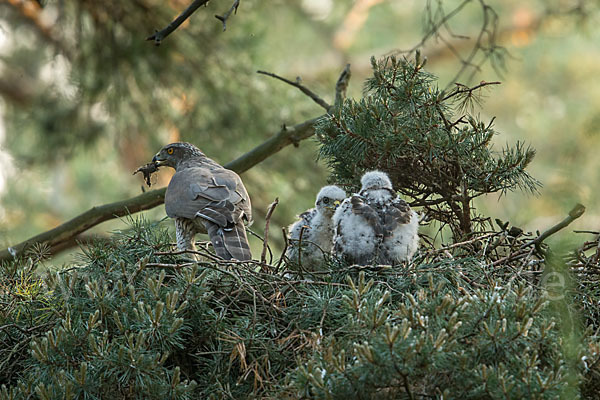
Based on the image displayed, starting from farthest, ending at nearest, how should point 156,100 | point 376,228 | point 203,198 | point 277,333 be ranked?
point 156,100 → point 203,198 → point 376,228 → point 277,333

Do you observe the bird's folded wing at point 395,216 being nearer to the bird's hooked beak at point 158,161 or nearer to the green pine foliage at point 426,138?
the green pine foliage at point 426,138

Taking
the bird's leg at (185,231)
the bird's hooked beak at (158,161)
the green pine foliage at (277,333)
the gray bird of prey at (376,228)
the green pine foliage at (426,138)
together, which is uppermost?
the bird's hooked beak at (158,161)

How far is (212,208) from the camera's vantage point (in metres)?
3.65

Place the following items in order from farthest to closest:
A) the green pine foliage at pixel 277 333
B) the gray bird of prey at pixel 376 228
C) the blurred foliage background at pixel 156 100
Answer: the blurred foliage background at pixel 156 100, the gray bird of prey at pixel 376 228, the green pine foliage at pixel 277 333

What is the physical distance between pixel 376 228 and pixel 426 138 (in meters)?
0.44

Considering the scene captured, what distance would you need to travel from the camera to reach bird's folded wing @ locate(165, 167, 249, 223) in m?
3.62

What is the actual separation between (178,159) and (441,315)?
2833 mm

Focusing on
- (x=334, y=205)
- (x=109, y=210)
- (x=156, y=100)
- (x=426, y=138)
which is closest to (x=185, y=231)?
(x=109, y=210)

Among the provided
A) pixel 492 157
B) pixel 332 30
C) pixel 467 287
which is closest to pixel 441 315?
pixel 467 287

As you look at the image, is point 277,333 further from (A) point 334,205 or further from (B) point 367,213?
(A) point 334,205

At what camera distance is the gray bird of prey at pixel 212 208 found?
11.4 ft


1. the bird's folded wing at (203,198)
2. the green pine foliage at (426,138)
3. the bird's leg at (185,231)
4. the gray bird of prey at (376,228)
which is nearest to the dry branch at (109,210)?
the bird's folded wing at (203,198)

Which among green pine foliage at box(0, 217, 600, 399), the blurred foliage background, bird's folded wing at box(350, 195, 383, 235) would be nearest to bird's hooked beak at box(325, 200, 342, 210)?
bird's folded wing at box(350, 195, 383, 235)

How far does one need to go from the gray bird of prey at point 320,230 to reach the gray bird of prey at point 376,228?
14.3 inches
